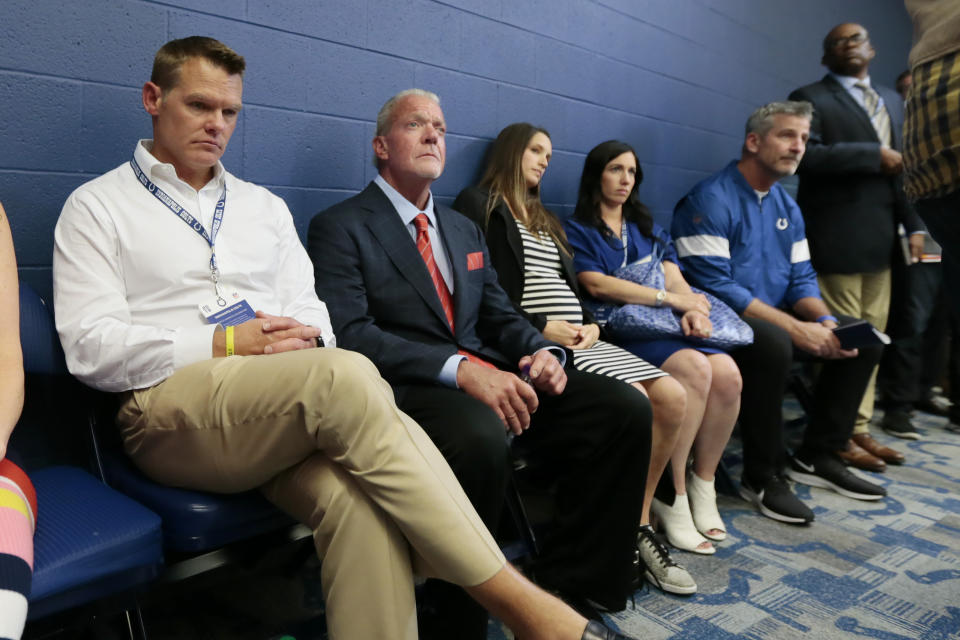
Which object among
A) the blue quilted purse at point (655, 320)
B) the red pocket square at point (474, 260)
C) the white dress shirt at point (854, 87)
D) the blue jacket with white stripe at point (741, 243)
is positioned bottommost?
the blue quilted purse at point (655, 320)

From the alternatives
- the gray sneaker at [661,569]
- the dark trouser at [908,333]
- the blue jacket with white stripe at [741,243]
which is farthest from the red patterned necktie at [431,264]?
the dark trouser at [908,333]

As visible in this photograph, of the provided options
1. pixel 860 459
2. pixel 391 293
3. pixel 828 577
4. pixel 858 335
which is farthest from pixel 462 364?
pixel 860 459

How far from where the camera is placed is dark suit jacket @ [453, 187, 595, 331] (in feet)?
7.70

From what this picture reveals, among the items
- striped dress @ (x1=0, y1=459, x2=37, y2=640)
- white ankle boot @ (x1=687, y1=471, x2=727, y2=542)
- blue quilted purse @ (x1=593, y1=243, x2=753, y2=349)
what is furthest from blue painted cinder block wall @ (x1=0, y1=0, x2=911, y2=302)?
white ankle boot @ (x1=687, y1=471, x2=727, y2=542)

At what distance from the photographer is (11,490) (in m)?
1.09

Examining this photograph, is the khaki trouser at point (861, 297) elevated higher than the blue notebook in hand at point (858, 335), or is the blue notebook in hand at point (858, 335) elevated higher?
the khaki trouser at point (861, 297)

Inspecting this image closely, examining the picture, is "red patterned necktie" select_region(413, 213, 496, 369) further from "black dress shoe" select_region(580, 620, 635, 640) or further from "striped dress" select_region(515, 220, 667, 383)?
"black dress shoe" select_region(580, 620, 635, 640)

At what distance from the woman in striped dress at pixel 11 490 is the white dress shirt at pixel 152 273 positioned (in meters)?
0.13

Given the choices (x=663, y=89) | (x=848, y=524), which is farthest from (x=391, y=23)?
(x=848, y=524)

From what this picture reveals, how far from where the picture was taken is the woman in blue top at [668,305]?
2.34m

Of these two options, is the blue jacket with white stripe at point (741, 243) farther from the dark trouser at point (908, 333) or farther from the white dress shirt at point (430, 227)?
the white dress shirt at point (430, 227)

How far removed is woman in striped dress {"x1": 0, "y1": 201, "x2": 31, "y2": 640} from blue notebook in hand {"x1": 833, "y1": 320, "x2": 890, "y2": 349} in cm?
275

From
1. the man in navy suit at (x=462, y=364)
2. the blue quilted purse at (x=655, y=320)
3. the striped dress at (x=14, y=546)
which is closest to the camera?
the striped dress at (x=14, y=546)

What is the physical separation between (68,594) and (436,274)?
1203 millimetres
